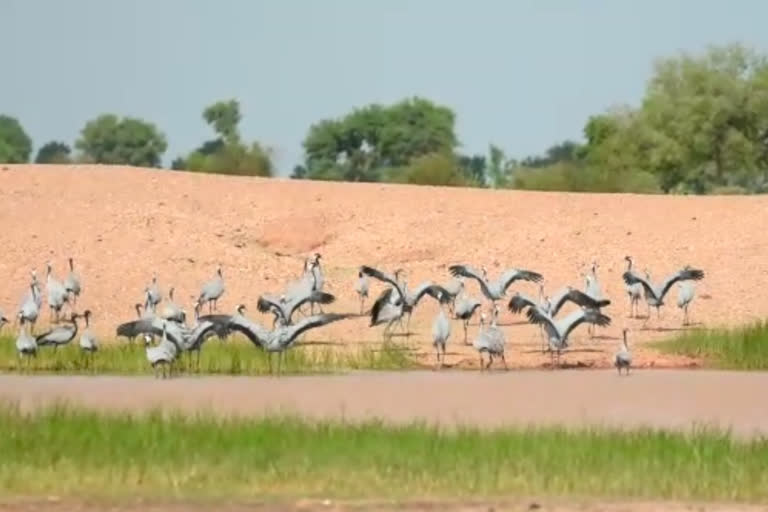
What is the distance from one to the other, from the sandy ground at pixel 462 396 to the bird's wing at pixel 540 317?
0.54 m

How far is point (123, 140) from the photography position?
282 ft

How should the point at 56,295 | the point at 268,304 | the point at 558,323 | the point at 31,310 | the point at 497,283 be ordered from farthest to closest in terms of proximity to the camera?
the point at 497,283
the point at 56,295
the point at 268,304
the point at 31,310
the point at 558,323

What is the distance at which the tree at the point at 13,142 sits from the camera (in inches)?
2987

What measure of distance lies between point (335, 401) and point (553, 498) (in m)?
6.13

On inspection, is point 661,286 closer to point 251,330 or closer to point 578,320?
point 578,320

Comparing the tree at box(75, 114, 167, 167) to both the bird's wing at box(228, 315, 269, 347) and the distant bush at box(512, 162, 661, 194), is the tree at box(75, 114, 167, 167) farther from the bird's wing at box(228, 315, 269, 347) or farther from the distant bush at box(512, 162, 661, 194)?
the bird's wing at box(228, 315, 269, 347)

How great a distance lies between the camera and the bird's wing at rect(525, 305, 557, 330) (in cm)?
2280

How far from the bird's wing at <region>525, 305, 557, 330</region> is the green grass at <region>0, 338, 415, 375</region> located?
1.43 m

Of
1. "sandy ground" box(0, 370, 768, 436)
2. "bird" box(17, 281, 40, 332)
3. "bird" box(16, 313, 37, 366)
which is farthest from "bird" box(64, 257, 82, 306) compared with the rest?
"sandy ground" box(0, 370, 768, 436)

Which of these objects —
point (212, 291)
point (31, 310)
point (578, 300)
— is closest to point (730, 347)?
point (578, 300)

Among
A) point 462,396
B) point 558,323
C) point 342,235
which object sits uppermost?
point 342,235

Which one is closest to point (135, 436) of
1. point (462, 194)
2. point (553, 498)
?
point (553, 498)

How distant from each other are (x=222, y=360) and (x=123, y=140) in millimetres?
64813

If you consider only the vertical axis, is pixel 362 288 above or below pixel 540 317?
above
